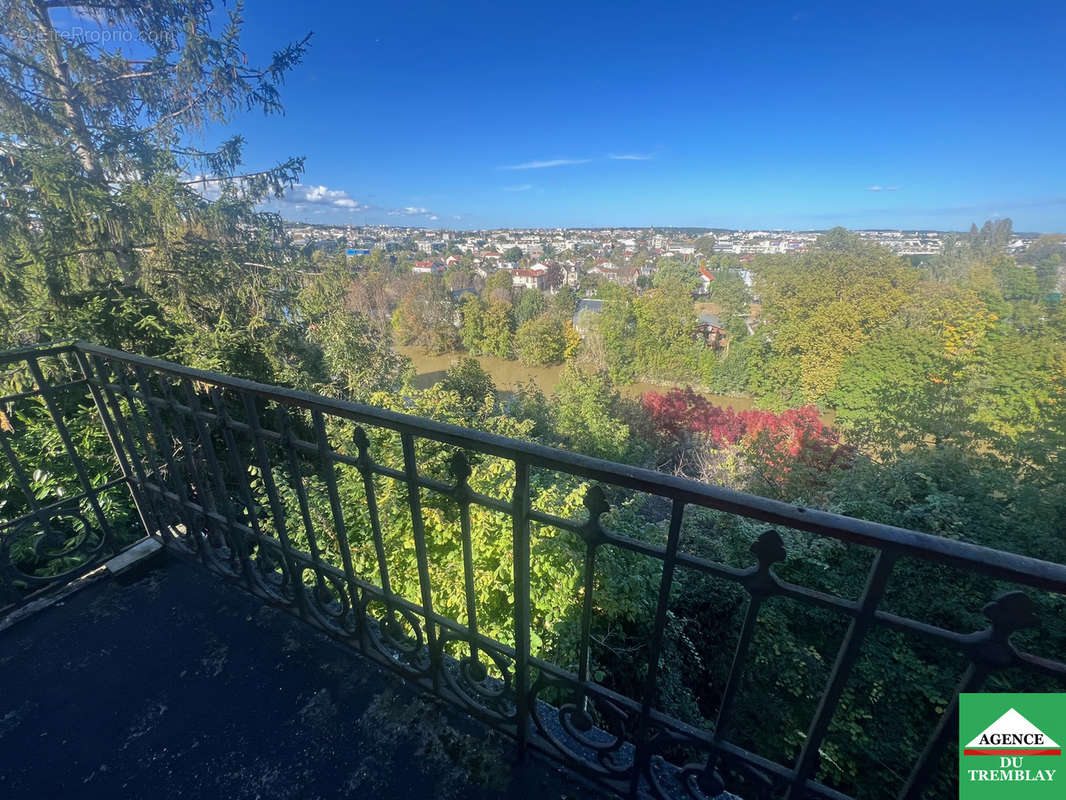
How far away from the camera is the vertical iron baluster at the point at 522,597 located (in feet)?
3.76

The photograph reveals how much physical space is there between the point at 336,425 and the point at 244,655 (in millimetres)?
6515

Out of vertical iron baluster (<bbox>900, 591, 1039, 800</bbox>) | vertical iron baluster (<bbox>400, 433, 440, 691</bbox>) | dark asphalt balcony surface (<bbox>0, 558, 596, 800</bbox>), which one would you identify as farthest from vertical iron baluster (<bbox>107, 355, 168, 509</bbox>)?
vertical iron baluster (<bbox>900, 591, 1039, 800</bbox>)

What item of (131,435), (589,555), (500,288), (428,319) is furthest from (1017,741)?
(500,288)

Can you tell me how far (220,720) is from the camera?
150 cm

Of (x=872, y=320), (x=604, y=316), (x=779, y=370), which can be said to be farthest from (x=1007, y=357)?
(x=604, y=316)

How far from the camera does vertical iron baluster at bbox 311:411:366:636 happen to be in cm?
138

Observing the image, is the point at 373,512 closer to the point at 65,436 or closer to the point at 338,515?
the point at 338,515

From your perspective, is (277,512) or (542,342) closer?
(277,512)

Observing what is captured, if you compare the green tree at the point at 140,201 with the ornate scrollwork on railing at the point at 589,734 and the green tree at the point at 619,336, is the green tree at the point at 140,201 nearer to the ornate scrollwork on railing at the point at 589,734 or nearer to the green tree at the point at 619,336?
the ornate scrollwork on railing at the point at 589,734

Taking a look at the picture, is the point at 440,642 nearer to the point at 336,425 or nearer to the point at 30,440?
the point at 30,440

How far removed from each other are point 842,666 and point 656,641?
389 mm

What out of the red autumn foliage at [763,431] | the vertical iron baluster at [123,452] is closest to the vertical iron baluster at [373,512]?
the vertical iron baluster at [123,452]

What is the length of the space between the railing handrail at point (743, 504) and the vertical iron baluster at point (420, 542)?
0.10 m

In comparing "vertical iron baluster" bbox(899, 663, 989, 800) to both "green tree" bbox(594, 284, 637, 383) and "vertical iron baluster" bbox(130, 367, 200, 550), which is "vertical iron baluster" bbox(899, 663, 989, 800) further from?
"green tree" bbox(594, 284, 637, 383)
